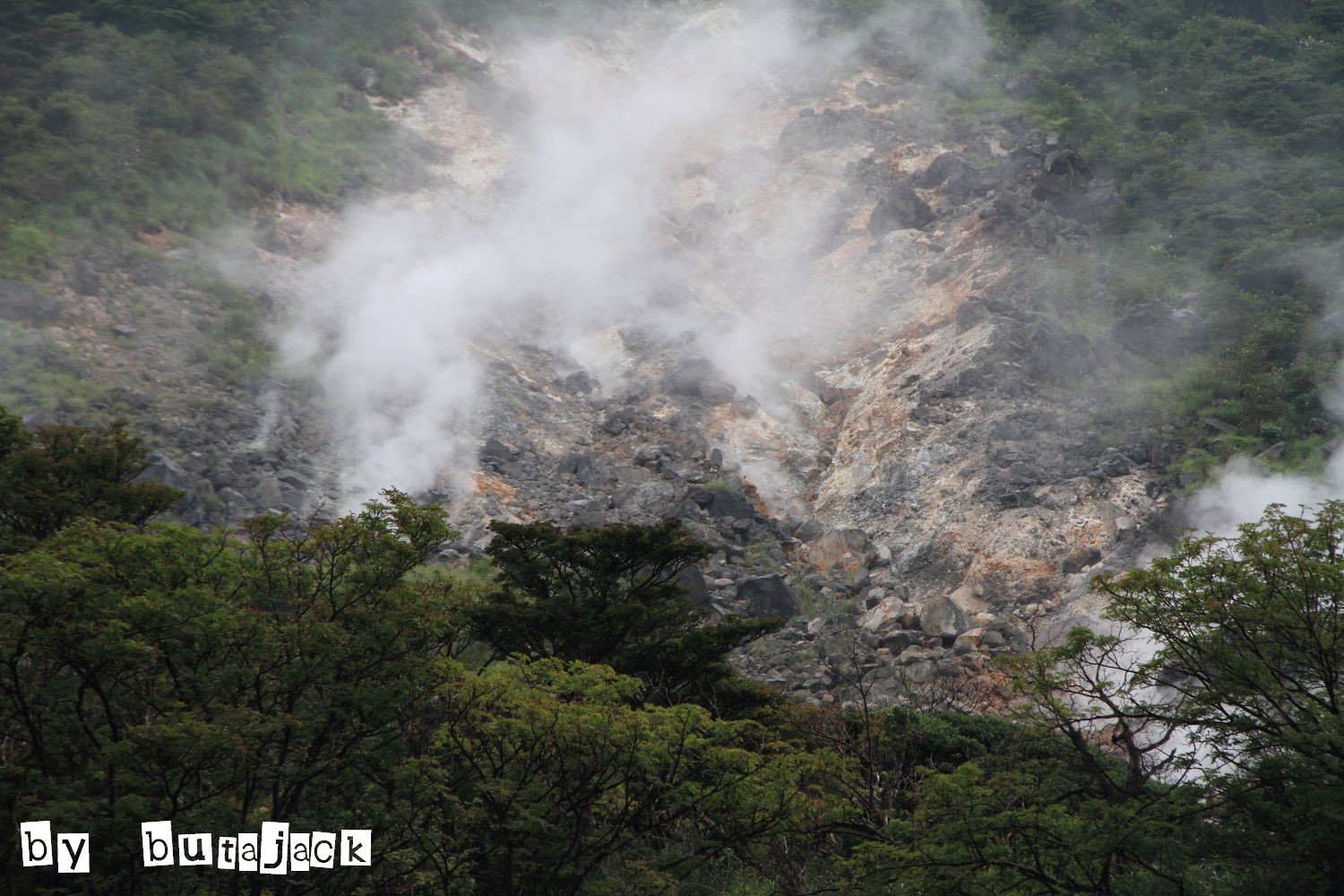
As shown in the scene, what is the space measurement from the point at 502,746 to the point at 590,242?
2538 cm

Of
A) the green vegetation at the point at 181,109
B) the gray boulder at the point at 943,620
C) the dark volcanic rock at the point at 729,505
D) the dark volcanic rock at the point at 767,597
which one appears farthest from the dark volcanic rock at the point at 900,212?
the gray boulder at the point at 943,620

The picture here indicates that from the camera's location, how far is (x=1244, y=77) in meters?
36.0

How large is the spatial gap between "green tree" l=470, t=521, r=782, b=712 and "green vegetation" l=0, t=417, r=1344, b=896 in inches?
113

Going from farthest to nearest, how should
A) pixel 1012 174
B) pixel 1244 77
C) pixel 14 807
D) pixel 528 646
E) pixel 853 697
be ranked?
1. pixel 1244 77
2. pixel 1012 174
3. pixel 853 697
4. pixel 528 646
5. pixel 14 807

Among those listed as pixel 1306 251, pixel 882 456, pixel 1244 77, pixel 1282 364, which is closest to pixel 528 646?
pixel 882 456

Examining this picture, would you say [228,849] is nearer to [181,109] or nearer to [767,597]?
[767,597]

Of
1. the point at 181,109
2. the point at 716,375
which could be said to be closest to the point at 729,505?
the point at 716,375

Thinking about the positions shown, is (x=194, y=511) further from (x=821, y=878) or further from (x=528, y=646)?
(x=821, y=878)

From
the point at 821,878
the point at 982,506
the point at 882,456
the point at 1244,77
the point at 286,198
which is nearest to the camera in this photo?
the point at 821,878

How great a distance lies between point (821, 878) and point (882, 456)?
1418cm

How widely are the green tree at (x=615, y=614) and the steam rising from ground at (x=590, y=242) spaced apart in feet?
25.9

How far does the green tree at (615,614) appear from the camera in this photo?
12094 mm

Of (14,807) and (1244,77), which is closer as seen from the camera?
(14,807)

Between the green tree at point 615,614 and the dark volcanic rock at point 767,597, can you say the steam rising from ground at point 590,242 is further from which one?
the green tree at point 615,614
